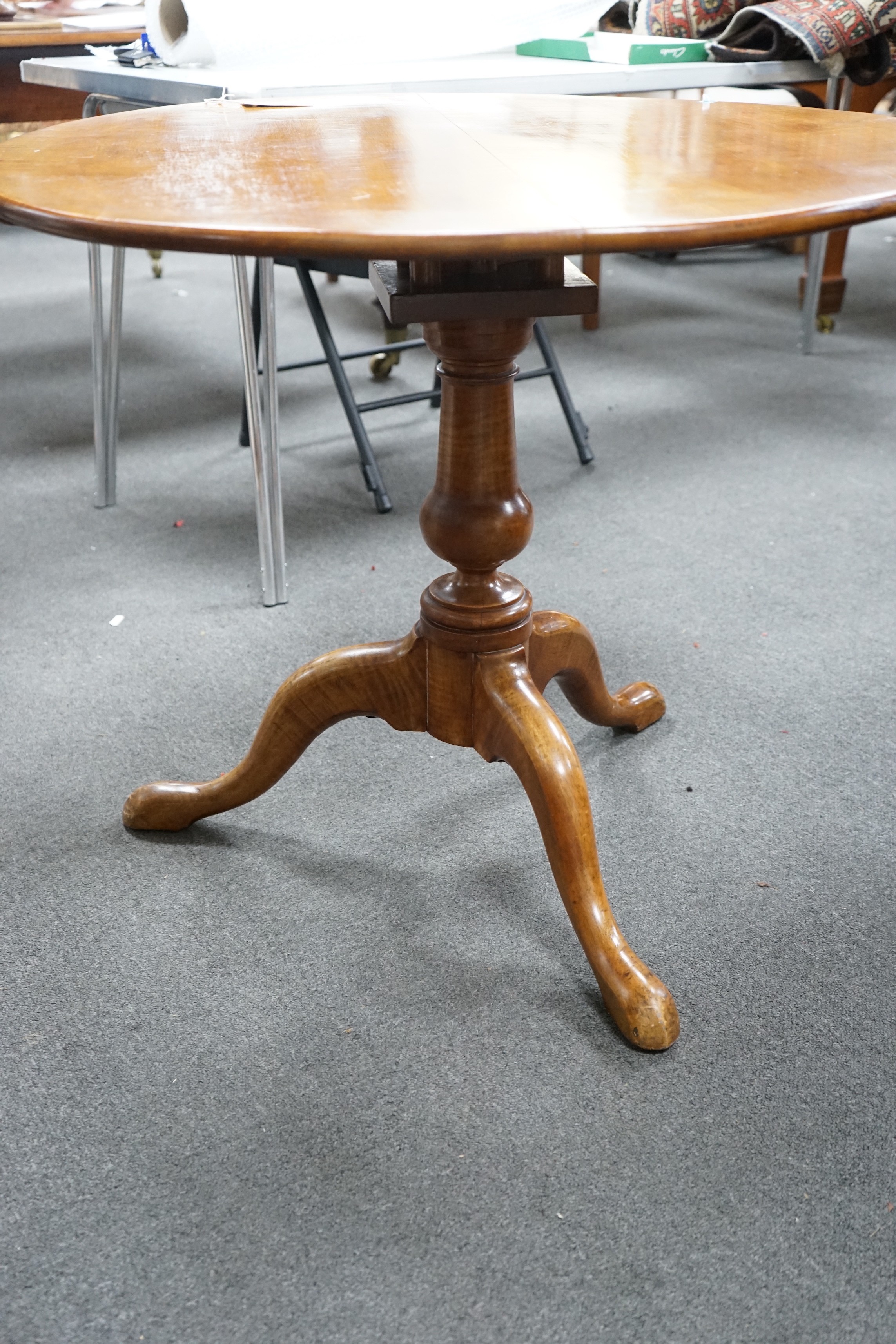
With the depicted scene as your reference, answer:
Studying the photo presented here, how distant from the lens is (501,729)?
3.65ft

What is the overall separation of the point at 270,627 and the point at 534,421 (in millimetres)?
1063

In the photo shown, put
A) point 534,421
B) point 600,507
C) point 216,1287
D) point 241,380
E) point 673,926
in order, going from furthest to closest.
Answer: point 241,380 → point 534,421 → point 600,507 → point 673,926 → point 216,1287

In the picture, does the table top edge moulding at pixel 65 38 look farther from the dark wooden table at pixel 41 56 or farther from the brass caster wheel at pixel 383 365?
the brass caster wheel at pixel 383 365

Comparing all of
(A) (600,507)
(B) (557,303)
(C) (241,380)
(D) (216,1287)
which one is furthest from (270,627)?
(C) (241,380)

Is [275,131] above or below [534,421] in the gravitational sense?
above

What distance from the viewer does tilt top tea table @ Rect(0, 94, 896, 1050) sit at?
71 cm

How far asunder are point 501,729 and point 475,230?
21.1 inches

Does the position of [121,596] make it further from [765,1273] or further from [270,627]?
[765,1273]

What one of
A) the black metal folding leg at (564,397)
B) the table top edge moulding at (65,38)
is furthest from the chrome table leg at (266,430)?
the table top edge moulding at (65,38)

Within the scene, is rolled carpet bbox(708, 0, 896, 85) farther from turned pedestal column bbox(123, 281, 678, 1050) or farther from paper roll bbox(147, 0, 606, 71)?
turned pedestal column bbox(123, 281, 678, 1050)

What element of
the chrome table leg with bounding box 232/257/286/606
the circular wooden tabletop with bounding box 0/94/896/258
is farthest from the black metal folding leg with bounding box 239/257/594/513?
the circular wooden tabletop with bounding box 0/94/896/258

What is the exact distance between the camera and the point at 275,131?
106 cm

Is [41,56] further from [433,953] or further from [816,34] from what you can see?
[433,953]

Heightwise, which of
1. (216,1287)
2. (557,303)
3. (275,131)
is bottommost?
(216,1287)
